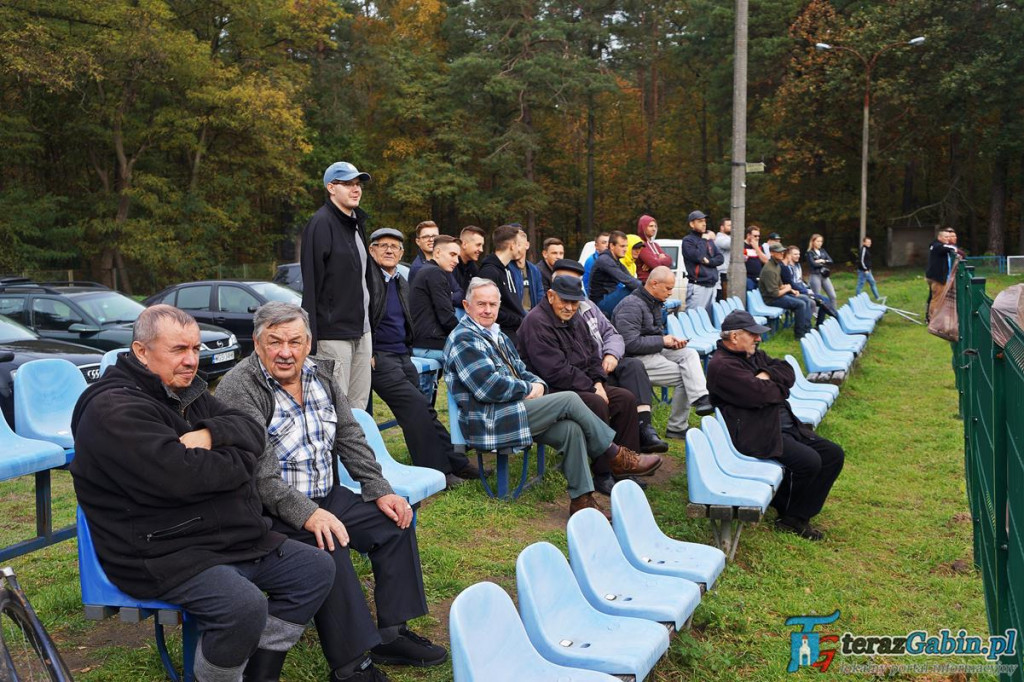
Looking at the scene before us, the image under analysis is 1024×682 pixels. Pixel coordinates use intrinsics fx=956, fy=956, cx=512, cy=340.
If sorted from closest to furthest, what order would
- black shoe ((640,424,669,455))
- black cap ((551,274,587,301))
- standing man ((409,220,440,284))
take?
1. black cap ((551,274,587,301))
2. black shoe ((640,424,669,455))
3. standing man ((409,220,440,284))

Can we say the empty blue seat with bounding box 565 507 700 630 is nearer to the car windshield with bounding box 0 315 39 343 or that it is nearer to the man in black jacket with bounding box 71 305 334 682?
the man in black jacket with bounding box 71 305 334 682

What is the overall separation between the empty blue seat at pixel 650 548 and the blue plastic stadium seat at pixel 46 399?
3.09 m

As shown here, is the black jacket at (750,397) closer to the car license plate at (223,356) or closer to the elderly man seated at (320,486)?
the elderly man seated at (320,486)

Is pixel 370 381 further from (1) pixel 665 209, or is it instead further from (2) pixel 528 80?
(1) pixel 665 209

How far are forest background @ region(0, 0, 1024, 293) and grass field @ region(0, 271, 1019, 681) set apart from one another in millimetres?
22743

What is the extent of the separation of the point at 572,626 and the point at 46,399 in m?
3.75

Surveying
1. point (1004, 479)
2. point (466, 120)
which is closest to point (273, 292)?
point (1004, 479)

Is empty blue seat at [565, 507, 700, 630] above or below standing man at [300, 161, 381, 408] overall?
below

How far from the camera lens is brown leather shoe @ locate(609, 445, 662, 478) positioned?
20.8ft

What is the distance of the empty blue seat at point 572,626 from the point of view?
10.6 ft

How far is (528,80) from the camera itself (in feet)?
119

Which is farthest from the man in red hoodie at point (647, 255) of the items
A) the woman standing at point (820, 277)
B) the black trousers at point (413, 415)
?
the woman standing at point (820, 277)

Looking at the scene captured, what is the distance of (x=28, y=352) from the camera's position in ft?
29.0

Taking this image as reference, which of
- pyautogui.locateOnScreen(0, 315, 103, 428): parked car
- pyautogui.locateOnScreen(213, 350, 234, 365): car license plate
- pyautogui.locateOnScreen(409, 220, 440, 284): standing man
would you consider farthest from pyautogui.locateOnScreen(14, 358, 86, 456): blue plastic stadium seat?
pyautogui.locateOnScreen(213, 350, 234, 365): car license plate
